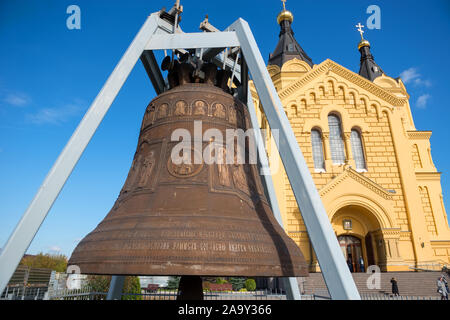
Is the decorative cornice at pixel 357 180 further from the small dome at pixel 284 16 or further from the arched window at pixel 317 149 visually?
the small dome at pixel 284 16

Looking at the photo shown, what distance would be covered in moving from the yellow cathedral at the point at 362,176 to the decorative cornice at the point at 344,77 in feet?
0.19

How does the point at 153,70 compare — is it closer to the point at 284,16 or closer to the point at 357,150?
the point at 357,150

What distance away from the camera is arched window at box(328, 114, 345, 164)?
55.7ft

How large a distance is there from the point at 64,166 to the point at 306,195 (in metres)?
2.03

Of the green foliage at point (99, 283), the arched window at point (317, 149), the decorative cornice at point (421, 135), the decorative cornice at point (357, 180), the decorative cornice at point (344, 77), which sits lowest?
the green foliage at point (99, 283)

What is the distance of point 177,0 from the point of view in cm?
379

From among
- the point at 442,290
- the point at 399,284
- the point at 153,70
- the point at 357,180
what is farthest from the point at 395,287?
the point at 153,70

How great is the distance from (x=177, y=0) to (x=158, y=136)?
1.92m

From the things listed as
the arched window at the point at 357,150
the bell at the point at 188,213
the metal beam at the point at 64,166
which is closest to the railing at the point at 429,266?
the arched window at the point at 357,150

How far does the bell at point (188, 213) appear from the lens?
210 cm

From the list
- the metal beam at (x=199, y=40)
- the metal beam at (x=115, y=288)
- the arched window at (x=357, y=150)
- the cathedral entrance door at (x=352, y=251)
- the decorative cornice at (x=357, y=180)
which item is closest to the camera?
the metal beam at (x=199, y=40)

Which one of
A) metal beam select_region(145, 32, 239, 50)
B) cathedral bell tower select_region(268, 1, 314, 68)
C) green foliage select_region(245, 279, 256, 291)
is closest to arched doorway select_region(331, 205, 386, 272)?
green foliage select_region(245, 279, 256, 291)

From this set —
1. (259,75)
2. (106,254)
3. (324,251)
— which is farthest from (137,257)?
(259,75)

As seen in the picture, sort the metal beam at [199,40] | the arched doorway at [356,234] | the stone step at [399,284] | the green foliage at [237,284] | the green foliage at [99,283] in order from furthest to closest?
the green foliage at [237,284] → the arched doorway at [356,234] → the stone step at [399,284] → the green foliage at [99,283] → the metal beam at [199,40]
